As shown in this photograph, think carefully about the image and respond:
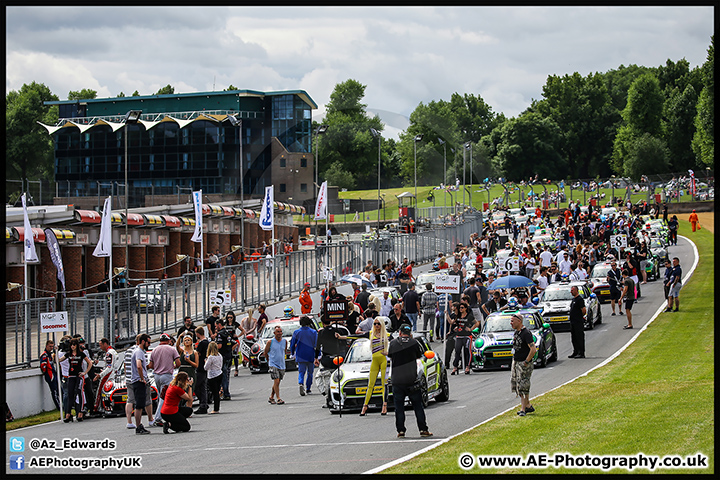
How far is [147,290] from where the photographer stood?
28.3m

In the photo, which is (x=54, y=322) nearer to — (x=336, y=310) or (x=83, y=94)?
(x=336, y=310)

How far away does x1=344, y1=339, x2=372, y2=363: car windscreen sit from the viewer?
58.1 feet

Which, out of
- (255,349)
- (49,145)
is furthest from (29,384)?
(49,145)

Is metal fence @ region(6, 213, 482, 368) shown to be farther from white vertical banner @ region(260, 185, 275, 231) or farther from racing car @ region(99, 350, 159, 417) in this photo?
white vertical banner @ region(260, 185, 275, 231)

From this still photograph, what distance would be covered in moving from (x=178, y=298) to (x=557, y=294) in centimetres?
1301

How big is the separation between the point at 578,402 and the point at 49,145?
4554 inches

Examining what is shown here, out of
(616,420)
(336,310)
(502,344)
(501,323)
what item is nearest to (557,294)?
(501,323)

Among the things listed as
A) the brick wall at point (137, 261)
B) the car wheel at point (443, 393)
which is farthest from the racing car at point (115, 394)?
the brick wall at point (137, 261)

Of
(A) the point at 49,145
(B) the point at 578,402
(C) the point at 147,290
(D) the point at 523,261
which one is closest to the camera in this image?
(B) the point at 578,402

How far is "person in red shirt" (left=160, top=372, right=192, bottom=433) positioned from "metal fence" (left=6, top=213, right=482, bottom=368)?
821 cm

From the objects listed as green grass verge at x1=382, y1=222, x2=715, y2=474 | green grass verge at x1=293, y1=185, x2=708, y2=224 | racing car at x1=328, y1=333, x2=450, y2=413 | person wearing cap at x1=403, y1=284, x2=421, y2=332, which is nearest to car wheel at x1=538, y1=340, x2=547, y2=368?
green grass verge at x1=382, y1=222, x2=715, y2=474

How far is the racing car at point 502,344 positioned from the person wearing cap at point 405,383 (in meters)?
8.94
